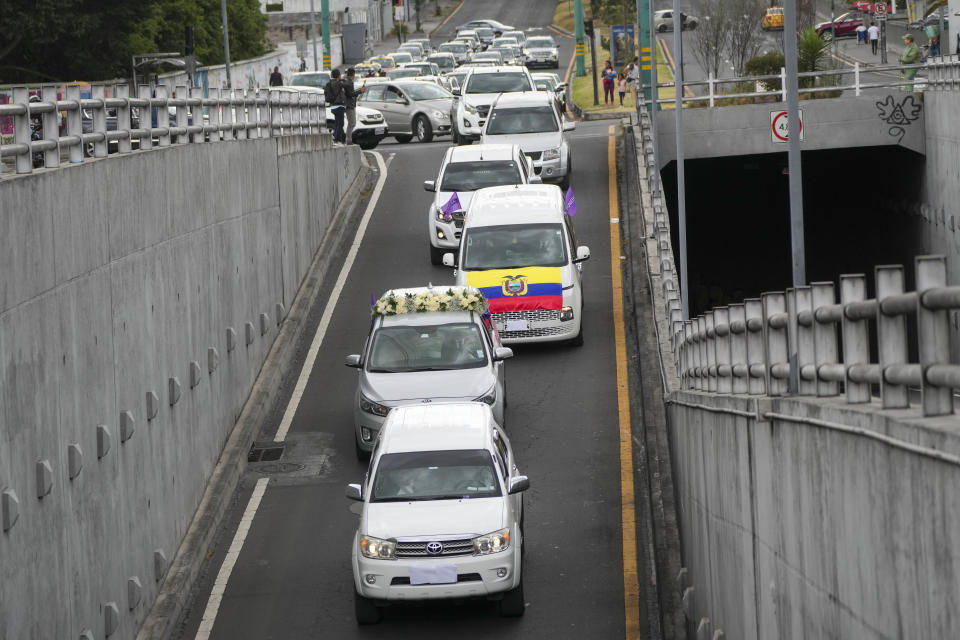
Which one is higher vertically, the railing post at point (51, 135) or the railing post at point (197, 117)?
the railing post at point (197, 117)

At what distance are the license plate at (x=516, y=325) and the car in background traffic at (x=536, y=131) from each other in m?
10.7

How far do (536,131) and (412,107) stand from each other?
1220 cm

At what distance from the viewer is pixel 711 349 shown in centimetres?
1454

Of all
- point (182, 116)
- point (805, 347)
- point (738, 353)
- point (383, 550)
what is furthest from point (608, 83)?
point (805, 347)

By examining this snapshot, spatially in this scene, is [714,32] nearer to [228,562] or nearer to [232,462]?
[232,462]

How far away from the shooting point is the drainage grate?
20.5 metres

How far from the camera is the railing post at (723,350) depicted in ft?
42.7

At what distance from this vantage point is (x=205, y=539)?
17.6 m

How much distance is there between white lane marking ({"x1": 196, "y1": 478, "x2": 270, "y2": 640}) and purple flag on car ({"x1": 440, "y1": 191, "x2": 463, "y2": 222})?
35.0 feet

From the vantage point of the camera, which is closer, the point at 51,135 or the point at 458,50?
the point at 51,135

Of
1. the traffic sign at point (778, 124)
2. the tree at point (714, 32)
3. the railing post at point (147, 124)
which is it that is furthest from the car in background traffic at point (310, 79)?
the railing post at point (147, 124)

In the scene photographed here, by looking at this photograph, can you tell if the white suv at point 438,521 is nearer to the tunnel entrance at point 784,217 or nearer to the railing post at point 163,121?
the railing post at point 163,121

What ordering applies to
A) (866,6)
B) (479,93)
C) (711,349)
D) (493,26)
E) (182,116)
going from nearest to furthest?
(711,349)
(182,116)
(479,93)
(866,6)
(493,26)

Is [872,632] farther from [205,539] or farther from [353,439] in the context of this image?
[353,439]
